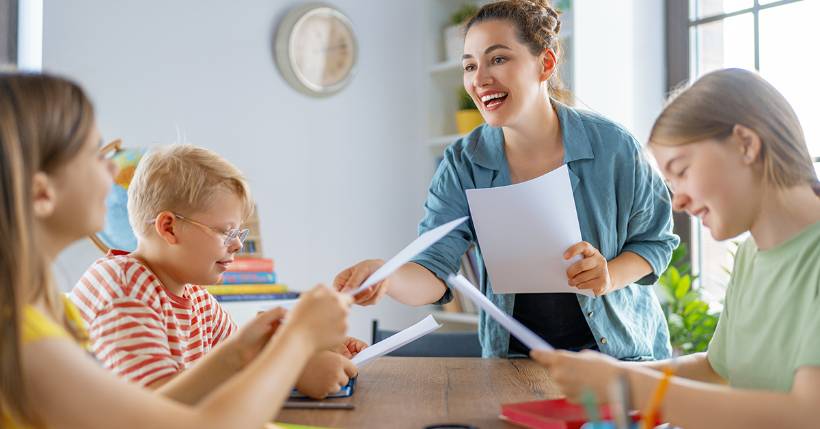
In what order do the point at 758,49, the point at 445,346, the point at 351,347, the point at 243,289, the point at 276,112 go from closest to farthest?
the point at 351,347
the point at 445,346
the point at 243,289
the point at 758,49
the point at 276,112

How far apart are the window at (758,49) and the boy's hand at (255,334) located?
1.79m

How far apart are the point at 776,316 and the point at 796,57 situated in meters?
1.96

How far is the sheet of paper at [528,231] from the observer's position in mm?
1627

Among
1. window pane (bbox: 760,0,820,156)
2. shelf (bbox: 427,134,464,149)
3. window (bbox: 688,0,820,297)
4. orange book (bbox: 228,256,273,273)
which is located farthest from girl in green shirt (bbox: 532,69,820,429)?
shelf (bbox: 427,134,464,149)

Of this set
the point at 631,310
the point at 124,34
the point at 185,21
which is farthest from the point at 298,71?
the point at 631,310

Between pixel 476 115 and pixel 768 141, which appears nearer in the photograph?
pixel 768 141

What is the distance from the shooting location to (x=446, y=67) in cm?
386

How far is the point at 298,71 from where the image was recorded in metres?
3.51

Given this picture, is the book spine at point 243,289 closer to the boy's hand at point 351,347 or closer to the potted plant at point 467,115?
the boy's hand at point 351,347

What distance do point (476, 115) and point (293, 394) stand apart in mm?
2490

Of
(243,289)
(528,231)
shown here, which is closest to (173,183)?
(528,231)

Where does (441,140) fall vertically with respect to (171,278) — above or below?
above

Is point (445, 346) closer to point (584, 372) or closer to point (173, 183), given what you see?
point (173, 183)

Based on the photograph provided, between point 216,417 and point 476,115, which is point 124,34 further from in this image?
point 216,417
